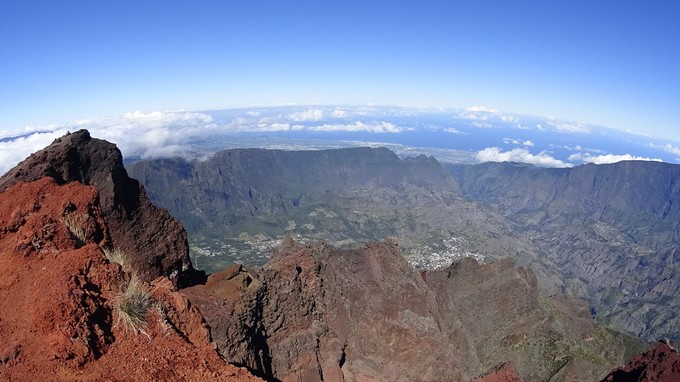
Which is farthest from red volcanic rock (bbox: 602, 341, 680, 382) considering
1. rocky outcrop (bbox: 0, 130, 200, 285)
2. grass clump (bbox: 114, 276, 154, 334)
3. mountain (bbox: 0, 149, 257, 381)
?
rocky outcrop (bbox: 0, 130, 200, 285)

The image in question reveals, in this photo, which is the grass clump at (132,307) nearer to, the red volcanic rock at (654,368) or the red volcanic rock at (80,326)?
the red volcanic rock at (80,326)

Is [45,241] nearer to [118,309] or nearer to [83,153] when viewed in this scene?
[118,309]

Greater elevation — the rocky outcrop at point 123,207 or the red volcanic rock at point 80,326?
the red volcanic rock at point 80,326

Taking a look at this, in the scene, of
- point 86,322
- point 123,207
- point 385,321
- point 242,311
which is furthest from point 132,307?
point 385,321

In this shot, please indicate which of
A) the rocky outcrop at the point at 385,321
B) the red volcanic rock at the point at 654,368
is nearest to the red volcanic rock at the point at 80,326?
the rocky outcrop at the point at 385,321

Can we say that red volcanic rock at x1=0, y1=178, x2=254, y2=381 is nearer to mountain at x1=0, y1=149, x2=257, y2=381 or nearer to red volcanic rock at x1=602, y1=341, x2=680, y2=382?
mountain at x1=0, y1=149, x2=257, y2=381

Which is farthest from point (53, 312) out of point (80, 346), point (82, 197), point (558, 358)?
point (558, 358)

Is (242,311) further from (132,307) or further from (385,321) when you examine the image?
(132,307)
